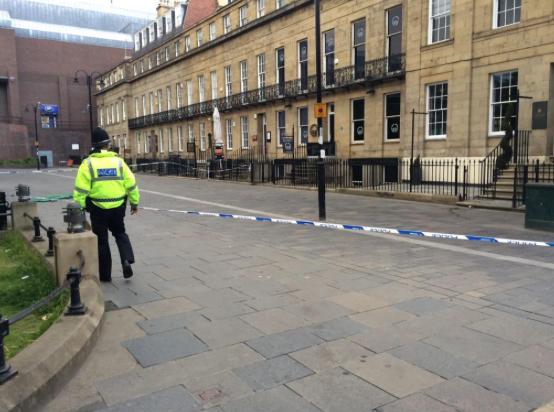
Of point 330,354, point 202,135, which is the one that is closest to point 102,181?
point 330,354

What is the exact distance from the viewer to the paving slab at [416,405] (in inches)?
121

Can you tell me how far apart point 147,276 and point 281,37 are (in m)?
25.1

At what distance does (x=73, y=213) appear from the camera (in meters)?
5.45

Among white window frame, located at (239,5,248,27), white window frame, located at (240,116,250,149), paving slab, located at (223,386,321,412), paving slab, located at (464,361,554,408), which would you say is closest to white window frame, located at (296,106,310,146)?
white window frame, located at (240,116,250,149)

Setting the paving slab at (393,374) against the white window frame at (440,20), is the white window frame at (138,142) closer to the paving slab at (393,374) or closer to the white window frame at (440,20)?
the white window frame at (440,20)

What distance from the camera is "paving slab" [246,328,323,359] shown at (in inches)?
157

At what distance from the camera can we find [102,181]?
592 cm

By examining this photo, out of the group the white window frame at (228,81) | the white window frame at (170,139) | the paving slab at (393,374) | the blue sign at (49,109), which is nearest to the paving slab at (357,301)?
the paving slab at (393,374)

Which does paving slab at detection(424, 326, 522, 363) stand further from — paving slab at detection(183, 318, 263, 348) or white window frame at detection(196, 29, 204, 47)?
white window frame at detection(196, 29, 204, 47)

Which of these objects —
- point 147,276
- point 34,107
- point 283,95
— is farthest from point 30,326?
point 34,107

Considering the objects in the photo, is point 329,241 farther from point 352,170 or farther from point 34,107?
point 34,107

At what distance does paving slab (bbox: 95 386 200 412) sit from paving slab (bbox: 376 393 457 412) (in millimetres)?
1235

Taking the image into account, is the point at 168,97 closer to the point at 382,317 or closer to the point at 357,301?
the point at 357,301

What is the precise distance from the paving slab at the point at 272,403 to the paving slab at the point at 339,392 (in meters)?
0.07
